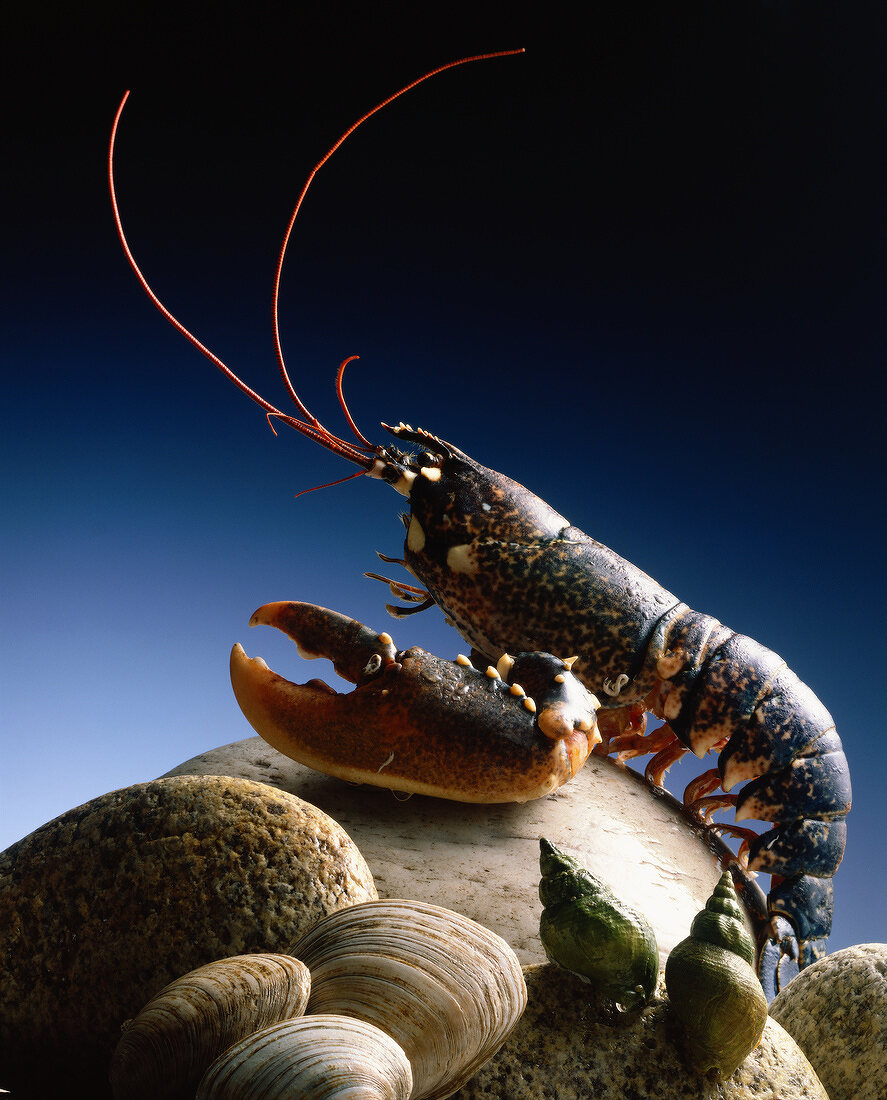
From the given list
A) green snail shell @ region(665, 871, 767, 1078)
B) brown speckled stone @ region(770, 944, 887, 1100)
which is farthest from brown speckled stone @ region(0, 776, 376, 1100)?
brown speckled stone @ region(770, 944, 887, 1100)

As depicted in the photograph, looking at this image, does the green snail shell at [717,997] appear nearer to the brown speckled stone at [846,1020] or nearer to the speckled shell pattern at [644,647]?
the brown speckled stone at [846,1020]

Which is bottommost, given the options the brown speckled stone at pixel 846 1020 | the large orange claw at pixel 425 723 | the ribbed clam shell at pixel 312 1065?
the brown speckled stone at pixel 846 1020

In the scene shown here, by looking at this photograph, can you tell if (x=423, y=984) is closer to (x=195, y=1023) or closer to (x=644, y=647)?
(x=195, y=1023)

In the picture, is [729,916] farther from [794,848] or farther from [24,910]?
[794,848]

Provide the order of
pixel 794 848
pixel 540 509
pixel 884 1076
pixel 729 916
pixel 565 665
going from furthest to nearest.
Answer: pixel 540 509, pixel 794 848, pixel 565 665, pixel 884 1076, pixel 729 916

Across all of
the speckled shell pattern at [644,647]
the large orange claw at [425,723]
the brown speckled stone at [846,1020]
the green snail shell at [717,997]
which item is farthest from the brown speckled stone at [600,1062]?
the speckled shell pattern at [644,647]

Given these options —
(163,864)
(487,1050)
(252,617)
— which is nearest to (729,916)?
(487,1050)
